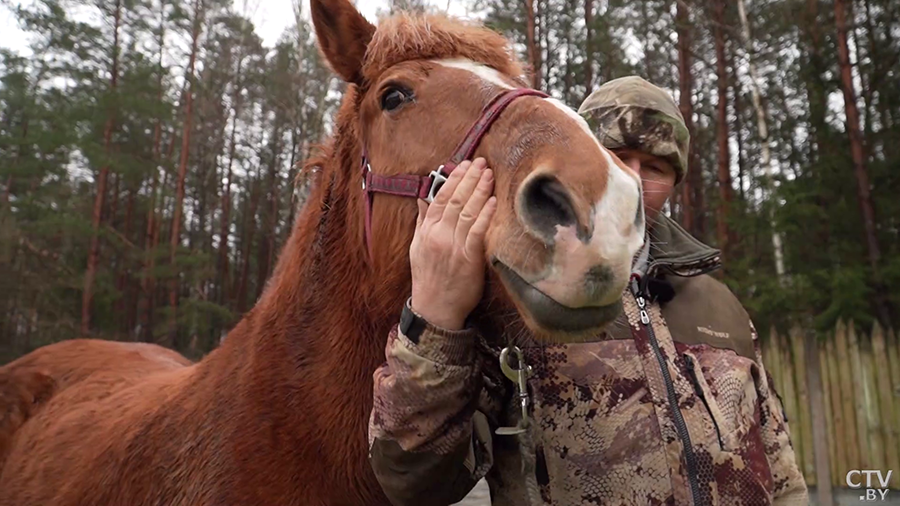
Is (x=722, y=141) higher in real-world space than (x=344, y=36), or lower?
higher

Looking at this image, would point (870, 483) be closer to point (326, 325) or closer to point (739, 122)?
point (326, 325)

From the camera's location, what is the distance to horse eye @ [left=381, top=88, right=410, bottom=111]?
6.09 feet

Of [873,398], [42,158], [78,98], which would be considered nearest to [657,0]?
[873,398]

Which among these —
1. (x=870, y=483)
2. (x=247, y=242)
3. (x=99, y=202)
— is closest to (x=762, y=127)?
(x=870, y=483)

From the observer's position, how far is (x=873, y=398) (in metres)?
7.11

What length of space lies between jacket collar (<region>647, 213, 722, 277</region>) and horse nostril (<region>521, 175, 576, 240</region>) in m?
0.79

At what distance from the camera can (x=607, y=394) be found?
1.78 meters

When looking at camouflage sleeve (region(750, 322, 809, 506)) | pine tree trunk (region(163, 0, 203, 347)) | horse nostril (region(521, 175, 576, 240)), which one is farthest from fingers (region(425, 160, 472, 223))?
pine tree trunk (region(163, 0, 203, 347))

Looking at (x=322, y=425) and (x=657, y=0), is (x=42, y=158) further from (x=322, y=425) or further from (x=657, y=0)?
(x=322, y=425)

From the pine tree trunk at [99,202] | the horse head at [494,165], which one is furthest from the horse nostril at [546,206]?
the pine tree trunk at [99,202]

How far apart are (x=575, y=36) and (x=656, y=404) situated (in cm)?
1765

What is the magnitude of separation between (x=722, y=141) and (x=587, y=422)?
12624mm

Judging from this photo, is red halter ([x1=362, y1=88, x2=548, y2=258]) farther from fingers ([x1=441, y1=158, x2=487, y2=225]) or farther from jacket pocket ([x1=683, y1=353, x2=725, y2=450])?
jacket pocket ([x1=683, y1=353, x2=725, y2=450])

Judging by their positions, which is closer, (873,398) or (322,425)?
(322,425)
